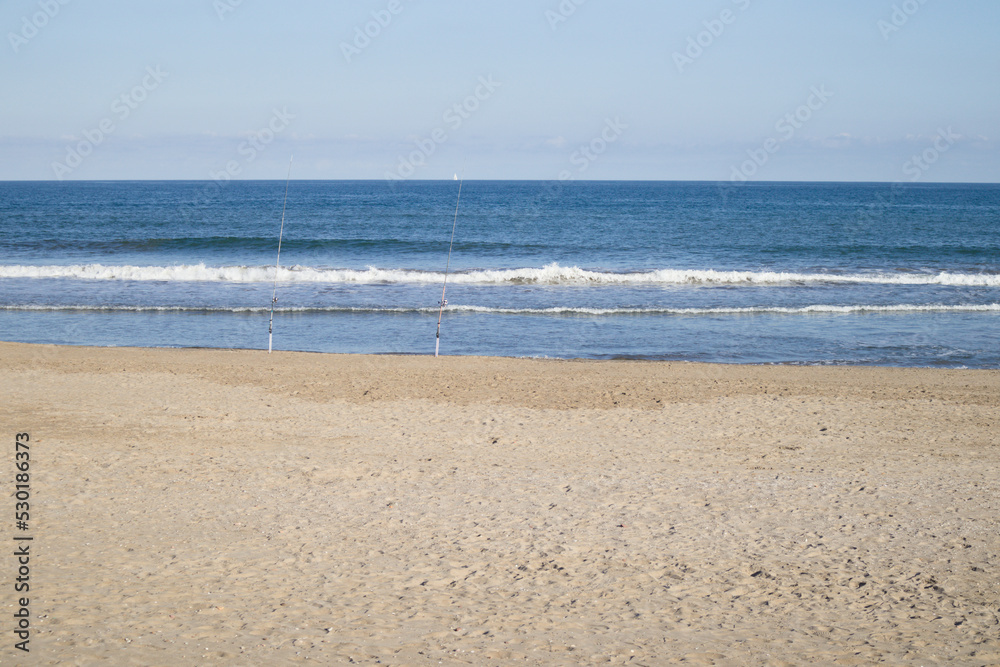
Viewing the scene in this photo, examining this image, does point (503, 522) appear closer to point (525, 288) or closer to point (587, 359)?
point (587, 359)

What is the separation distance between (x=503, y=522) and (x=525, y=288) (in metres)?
16.5

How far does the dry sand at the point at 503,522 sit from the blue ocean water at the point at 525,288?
4322 mm

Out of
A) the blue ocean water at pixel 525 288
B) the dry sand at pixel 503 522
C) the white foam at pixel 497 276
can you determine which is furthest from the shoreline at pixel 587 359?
the white foam at pixel 497 276

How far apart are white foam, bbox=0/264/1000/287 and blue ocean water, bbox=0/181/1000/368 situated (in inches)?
3.5

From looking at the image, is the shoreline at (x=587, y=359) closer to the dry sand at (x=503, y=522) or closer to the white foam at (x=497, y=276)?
the dry sand at (x=503, y=522)

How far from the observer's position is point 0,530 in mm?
5855

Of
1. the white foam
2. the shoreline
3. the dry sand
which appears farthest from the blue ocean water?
the dry sand

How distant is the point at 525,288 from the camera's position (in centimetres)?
2255

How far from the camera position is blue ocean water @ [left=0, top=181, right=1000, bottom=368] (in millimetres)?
15320

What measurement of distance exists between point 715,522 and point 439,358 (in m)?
7.37

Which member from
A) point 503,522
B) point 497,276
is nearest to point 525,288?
point 497,276

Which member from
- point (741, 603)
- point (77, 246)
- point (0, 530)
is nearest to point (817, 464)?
point (741, 603)

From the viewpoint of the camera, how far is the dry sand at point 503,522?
14.9 ft

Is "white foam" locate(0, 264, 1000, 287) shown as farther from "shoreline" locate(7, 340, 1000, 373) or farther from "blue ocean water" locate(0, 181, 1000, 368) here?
"shoreline" locate(7, 340, 1000, 373)
